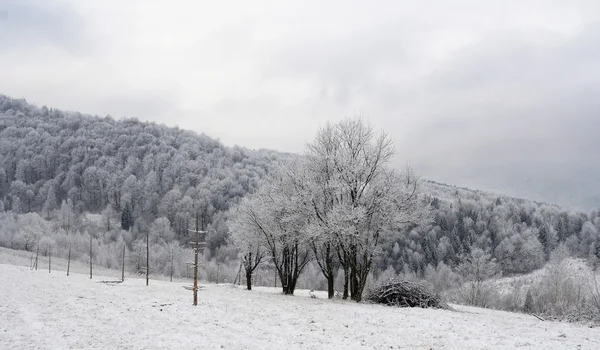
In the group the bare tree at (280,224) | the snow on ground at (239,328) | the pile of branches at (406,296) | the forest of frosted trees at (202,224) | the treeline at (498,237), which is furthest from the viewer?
the treeline at (498,237)

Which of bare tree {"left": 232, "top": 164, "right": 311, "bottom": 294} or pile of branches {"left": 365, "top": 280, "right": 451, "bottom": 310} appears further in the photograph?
bare tree {"left": 232, "top": 164, "right": 311, "bottom": 294}

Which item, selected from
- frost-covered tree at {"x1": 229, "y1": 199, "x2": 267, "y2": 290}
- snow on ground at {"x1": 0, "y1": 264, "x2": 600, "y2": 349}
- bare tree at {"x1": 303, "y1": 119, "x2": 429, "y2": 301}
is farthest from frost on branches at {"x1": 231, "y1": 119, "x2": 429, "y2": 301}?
snow on ground at {"x1": 0, "y1": 264, "x2": 600, "y2": 349}

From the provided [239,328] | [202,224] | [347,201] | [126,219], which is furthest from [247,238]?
[126,219]

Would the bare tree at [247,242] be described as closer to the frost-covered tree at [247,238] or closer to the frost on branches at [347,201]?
the frost-covered tree at [247,238]

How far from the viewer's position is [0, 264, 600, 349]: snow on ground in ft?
52.6

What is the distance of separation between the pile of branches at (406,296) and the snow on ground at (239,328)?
15.0ft

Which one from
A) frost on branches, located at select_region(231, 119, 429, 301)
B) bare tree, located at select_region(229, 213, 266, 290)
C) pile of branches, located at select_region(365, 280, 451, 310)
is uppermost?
frost on branches, located at select_region(231, 119, 429, 301)

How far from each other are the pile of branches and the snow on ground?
4.57 meters

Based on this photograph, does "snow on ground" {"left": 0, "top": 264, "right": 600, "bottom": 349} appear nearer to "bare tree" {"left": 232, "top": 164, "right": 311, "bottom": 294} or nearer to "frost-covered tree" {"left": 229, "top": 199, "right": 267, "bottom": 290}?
"bare tree" {"left": 232, "top": 164, "right": 311, "bottom": 294}

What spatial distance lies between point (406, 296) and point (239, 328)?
15342 mm

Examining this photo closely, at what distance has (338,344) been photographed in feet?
53.5

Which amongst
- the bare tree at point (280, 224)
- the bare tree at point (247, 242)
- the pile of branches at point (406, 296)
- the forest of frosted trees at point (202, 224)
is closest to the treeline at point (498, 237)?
the forest of frosted trees at point (202, 224)

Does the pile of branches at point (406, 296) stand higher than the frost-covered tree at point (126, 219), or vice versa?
the frost-covered tree at point (126, 219)

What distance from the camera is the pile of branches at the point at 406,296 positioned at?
29641 mm
